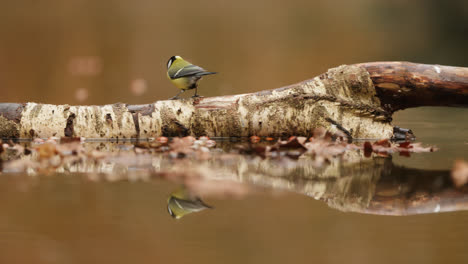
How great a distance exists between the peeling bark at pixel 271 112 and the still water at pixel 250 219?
4.78 ft

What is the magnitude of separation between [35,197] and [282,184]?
3.29 feet

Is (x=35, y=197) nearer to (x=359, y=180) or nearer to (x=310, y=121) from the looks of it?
(x=359, y=180)

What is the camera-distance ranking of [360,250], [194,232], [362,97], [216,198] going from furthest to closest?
[362,97], [216,198], [194,232], [360,250]

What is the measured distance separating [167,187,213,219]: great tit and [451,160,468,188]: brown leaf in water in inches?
43.9

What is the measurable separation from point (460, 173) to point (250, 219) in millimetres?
1349

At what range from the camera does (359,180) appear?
2.51 metres

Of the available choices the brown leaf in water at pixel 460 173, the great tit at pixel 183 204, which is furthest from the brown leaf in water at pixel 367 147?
the great tit at pixel 183 204

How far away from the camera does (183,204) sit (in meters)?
1.98

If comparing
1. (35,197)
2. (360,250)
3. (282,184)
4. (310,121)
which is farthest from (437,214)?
(310,121)

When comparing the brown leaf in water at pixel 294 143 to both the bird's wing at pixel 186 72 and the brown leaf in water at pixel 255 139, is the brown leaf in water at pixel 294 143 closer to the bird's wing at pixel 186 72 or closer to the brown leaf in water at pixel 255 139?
the brown leaf in water at pixel 255 139

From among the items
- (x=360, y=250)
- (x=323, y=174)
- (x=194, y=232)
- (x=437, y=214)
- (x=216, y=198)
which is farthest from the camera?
(x=323, y=174)

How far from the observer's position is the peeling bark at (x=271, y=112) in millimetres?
4238

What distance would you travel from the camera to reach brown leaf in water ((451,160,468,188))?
2.44 meters

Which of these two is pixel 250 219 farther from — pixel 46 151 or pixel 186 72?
pixel 186 72
